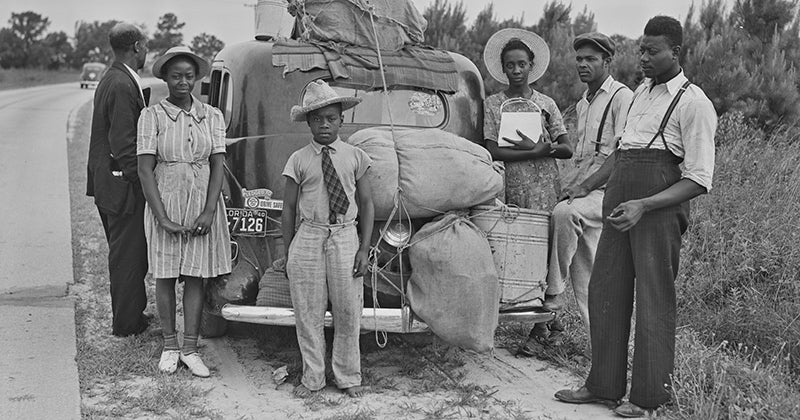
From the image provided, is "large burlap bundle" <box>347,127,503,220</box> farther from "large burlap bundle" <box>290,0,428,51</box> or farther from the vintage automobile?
"large burlap bundle" <box>290,0,428,51</box>

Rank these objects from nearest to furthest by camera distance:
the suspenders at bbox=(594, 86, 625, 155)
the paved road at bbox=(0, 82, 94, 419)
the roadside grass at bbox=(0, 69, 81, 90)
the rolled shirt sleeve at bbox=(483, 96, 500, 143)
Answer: the paved road at bbox=(0, 82, 94, 419) → the suspenders at bbox=(594, 86, 625, 155) → the rolled shirt sleeve at bbox=(483, 96, 500, 143) → the roadside grass at bbox=(0, 69, 81, 90)

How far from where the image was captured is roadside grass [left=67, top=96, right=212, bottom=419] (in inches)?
182

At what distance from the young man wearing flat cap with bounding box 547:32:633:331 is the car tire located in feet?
7.84

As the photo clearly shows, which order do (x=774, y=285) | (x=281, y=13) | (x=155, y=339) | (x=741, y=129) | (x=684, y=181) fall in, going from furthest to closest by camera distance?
1. (x=741, y=129)
2. (x=281, y=13)
3. (x=774, y=285)
4. (x=155, y=339)
5. (x=684, y=181)

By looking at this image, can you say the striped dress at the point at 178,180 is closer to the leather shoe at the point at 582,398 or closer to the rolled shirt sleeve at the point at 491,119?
the rolled shirt sleeve at the point at 491,119

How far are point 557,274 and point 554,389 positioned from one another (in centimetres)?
71

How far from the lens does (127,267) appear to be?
5.87 meters

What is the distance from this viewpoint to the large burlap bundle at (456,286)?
15.9 feet

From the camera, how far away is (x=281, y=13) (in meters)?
6.96

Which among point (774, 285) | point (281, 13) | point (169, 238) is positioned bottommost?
point (774, 285)

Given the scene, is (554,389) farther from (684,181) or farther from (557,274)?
(684,181)

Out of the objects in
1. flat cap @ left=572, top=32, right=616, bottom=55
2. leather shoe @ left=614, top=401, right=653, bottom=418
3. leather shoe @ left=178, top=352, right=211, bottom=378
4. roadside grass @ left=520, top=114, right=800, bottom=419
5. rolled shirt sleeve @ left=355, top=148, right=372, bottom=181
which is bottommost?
leather shoe @ left=178, top=352, right=211, bottom=378

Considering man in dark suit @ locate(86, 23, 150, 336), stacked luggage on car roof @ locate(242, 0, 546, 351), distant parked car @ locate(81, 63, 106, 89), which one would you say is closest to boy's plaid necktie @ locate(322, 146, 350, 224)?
stacked luggage on car roof @ locate(242, 0, 546, 351)

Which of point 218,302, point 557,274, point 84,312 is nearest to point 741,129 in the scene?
point 557,274
